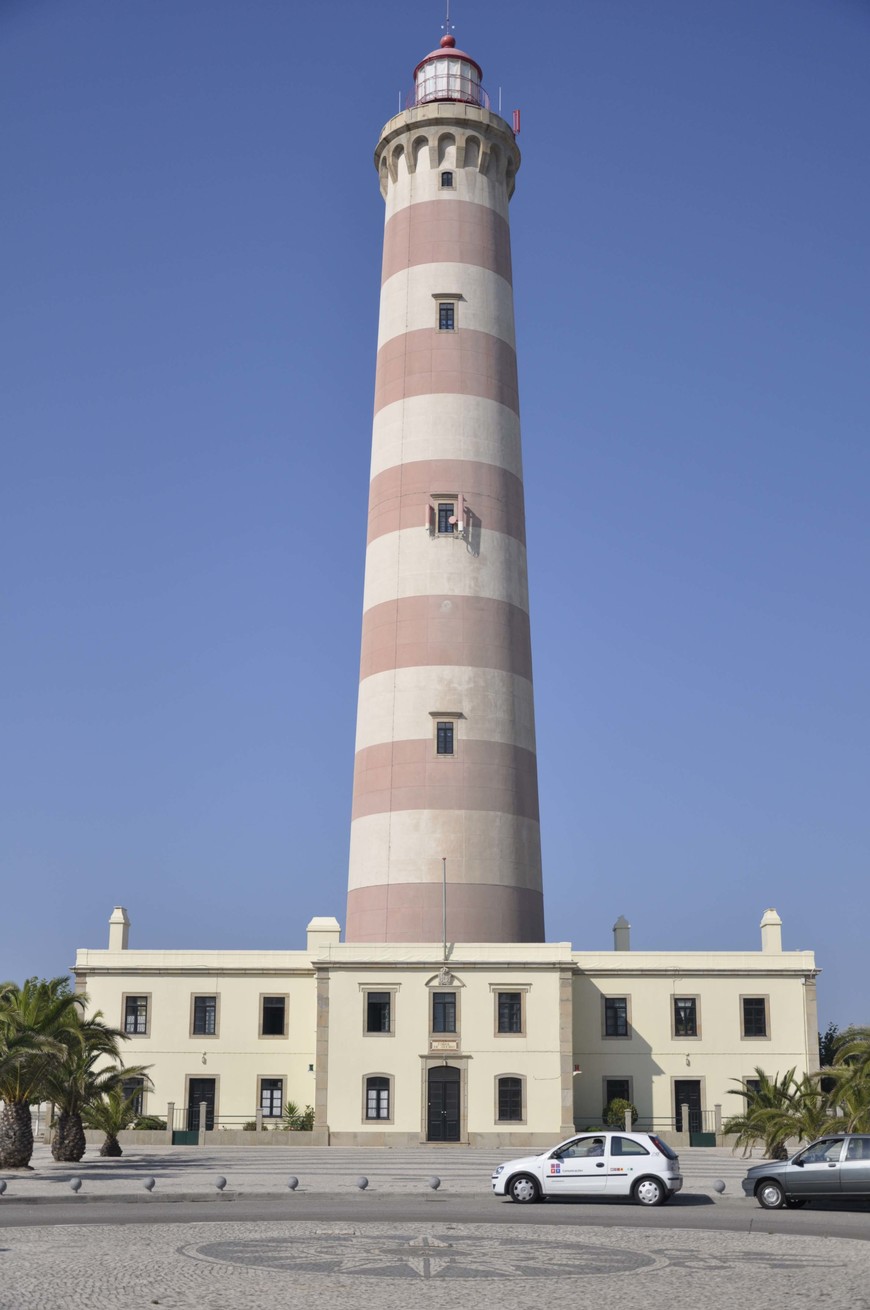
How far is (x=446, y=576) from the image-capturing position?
4766 centimetres

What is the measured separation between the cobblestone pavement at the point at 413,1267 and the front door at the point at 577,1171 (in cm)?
420

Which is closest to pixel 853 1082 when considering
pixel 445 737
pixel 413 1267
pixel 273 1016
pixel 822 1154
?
pixel 822 1154

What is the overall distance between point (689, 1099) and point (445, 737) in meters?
14.1

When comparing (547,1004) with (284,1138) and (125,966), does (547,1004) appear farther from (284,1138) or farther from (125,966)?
(125,966)

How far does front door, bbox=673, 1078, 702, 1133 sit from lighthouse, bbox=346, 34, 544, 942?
688 centimetres

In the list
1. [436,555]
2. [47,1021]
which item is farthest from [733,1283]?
[436,555]

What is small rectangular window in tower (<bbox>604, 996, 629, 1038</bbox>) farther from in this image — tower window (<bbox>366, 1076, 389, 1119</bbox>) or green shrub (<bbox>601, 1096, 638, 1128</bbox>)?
tower window (<bbox>366, 1076, 389, 1119</bbox>)

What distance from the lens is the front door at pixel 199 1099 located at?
48.2 meters

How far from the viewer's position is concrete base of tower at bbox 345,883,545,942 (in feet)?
150

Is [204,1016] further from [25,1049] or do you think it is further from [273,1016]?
[25,1049]

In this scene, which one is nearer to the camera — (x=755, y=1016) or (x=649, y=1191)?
(x=649, y=1191)

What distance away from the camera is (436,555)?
47812 mm

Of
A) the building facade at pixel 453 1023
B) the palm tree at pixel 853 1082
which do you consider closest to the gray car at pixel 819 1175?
the palm tree at pixel 853 1082

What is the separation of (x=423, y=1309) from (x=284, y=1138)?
3175 cm
